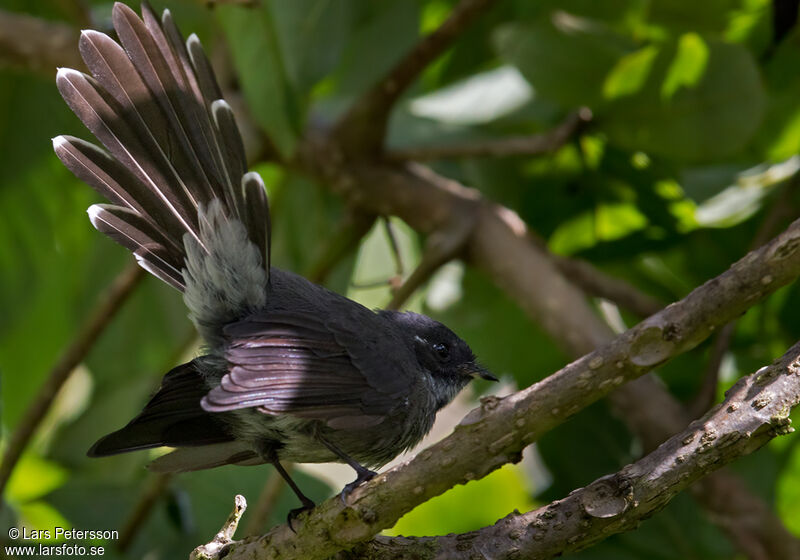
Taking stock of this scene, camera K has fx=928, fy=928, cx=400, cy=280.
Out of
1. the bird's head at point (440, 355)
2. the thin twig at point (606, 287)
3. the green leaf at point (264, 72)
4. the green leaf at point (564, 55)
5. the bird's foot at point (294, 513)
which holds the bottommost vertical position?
the thin twig at point (606, 287)

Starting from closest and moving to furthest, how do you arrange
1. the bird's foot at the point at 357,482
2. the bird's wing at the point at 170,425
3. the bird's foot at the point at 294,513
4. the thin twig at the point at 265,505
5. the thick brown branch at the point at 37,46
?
the bird's foot at the point at 357,482, the bird's foot at the point at 294,513, the bird's wing at the point at 170,425, the thin twig at the point at 265,505, the thick brown branch at the point at 37,46

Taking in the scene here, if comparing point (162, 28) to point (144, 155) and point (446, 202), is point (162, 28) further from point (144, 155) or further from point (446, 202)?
point (446, 202)

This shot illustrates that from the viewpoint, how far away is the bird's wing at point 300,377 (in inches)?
96.0

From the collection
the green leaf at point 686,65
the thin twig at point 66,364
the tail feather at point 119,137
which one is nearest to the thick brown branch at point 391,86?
the green leaf at point 686,65

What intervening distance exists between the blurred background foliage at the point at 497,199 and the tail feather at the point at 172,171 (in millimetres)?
A: 560

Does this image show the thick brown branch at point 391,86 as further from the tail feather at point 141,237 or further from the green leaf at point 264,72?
the tail feather at point 141,237

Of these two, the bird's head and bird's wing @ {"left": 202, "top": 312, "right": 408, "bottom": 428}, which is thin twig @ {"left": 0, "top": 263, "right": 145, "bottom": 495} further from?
bird's wing @ {"left": 202, "top": 312, "right": 408, "bottom": 428}

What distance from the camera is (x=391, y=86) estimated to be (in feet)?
13.7

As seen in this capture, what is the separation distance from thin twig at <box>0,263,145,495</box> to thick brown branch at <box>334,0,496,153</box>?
119 cm

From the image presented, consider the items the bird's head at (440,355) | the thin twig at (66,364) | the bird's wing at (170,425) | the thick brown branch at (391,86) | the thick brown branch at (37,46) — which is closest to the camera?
the bird's wing at (170,425)

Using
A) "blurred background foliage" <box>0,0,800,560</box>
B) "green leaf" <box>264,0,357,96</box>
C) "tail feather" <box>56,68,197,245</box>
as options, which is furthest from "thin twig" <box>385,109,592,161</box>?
"tail feather" <box>56,68,197,245</box>

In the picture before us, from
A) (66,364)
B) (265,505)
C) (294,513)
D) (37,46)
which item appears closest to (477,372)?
(265,505)

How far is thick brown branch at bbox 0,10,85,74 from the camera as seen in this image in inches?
174

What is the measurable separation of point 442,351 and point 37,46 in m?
2.59
